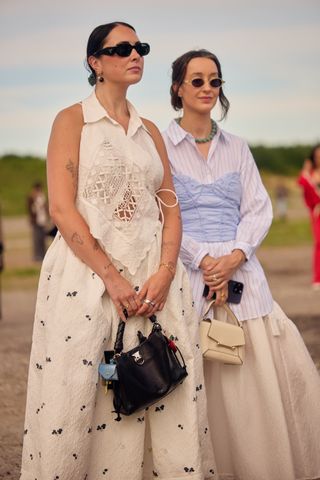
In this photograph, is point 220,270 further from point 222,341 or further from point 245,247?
point 222,341

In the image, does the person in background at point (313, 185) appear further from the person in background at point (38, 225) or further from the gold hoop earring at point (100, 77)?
the person in background at point (38, 225)

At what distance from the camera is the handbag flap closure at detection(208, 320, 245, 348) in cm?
493

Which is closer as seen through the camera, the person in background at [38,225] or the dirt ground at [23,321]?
the dirt ground at [23,321]

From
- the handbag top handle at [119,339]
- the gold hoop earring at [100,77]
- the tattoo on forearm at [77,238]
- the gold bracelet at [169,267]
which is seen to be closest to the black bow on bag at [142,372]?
the handbag top handle at [119,339]

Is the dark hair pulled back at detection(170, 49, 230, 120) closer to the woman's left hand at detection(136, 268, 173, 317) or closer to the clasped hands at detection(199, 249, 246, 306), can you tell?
the clasped hands at detection(199, 249, 246, 306)

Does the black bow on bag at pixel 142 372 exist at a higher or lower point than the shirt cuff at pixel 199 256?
lower

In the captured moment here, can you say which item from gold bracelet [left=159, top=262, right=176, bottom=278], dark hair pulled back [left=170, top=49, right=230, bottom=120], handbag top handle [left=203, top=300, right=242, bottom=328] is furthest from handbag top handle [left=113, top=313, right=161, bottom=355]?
dark hair pulled back [left=170, top=49, right=230, bottom=120]

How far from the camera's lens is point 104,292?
4.39 metres

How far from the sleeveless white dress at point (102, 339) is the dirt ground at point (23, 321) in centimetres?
149

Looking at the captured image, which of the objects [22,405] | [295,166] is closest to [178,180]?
[22,405]

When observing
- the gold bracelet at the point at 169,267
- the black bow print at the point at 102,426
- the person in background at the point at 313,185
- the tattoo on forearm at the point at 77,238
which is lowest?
the black bow print at the point at 102,426

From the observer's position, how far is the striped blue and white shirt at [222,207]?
17.0 feet

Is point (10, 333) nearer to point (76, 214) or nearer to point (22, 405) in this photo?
point (22, 405)

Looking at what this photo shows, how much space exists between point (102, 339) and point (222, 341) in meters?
0.84
